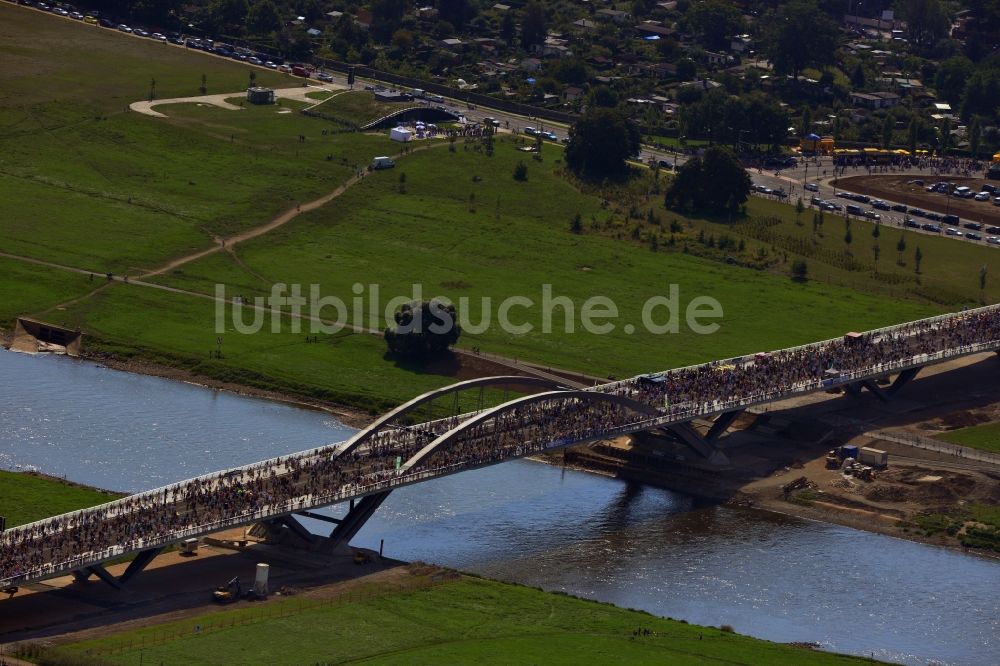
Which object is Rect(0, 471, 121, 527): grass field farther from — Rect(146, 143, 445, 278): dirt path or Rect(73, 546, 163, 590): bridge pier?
Rect(146, 143, 445, 278): dirt path

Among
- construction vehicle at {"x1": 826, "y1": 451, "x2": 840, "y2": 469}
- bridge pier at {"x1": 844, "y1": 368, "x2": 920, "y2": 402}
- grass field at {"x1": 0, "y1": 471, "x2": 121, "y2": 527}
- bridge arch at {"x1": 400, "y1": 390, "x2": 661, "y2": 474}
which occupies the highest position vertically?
bridge arch at {"x1": 400, "y1": 390, "x2": 661, "y2": 474}

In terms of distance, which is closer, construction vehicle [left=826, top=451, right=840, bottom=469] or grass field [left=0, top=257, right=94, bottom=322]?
construction vehicle [left=826, top=451, right=840, bottom=469]

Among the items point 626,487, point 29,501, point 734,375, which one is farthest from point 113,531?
point 734,375

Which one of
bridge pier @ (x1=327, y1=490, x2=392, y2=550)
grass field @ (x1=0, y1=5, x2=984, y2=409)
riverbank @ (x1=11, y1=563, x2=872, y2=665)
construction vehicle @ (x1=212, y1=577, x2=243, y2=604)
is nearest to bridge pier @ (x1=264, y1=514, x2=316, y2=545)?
bridge pier @ (x1=327, y1=490, x2=392, y2=550)

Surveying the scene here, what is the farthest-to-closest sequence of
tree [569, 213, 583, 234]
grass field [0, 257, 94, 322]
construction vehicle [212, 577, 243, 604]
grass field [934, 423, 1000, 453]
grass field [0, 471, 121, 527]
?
tree [569, 213, 583, 234], grass field [0, 257, 94, 322], grass field [934, 423, 1000, 453], grass field [0, 471, 121, 527], construction vehicle [212, 577, 243, 604]

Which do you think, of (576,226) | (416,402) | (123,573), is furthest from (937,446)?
(123,573)

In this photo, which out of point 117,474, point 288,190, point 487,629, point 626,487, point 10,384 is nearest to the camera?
point 487,629

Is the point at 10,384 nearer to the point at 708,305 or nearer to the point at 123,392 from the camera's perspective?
the point at 123,392
